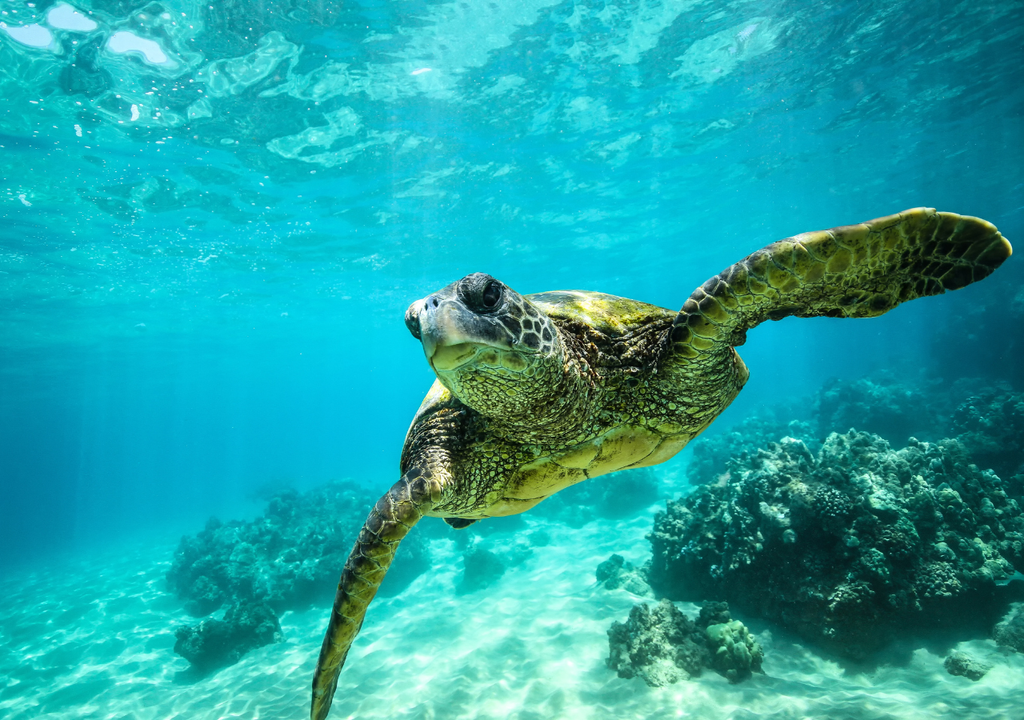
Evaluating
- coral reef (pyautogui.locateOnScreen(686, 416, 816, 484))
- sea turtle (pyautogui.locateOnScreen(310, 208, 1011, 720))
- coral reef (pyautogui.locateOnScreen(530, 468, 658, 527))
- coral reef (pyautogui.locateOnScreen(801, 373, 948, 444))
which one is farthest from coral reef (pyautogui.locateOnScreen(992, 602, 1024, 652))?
coral reef (pyautogui.locateOnScreen(801, 373, 948, 444))

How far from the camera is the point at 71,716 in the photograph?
9242 mm

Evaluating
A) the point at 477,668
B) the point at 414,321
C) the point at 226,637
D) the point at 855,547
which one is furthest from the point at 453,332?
the point at 226,637

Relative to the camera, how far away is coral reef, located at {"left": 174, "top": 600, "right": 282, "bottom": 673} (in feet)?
33.4

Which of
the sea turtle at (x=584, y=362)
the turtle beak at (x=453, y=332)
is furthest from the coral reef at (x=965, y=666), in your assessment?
the turtle beak at (x=453, y=332)

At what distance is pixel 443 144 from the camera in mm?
16250

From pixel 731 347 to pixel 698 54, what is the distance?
1489 cm

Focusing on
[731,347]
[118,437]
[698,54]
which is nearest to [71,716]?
[731,347]

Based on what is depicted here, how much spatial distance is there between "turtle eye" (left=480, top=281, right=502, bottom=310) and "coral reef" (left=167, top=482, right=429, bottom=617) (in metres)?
12.7

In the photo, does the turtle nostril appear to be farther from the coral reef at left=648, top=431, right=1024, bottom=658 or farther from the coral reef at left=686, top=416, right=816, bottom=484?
the coral reef at left=686, top=416, right=816, bottom=484

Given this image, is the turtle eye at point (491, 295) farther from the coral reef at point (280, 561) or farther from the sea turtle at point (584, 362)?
the coral reef at point (280, 561)

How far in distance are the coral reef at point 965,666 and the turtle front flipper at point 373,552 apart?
6800 mm

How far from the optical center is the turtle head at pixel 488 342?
2334 millimetres

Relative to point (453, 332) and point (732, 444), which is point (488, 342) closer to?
point (453, 332)

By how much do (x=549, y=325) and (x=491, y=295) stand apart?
487 millimetres
